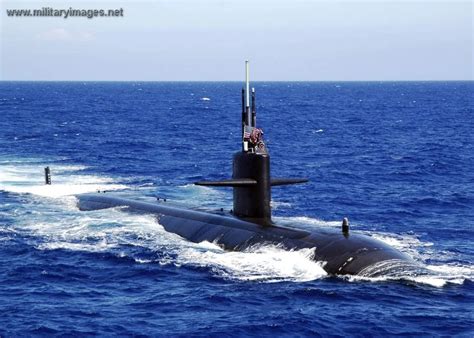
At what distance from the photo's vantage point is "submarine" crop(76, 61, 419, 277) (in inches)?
1082

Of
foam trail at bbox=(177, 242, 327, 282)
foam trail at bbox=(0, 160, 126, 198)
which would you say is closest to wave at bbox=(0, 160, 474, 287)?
foam trail at bbox=(177, 242, 327, 282)

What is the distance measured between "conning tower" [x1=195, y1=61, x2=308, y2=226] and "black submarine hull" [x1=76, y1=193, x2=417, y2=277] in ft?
2.54

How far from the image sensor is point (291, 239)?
3020 centimetres

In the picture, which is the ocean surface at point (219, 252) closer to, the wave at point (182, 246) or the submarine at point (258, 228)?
the wave at point (182, 246)

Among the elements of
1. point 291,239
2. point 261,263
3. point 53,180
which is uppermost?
point 291,239

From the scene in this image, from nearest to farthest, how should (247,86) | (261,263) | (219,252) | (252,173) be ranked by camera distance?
(261,263)
(219,252)
(252,173)
(247,86)

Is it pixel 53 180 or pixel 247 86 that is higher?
pixel 247 86

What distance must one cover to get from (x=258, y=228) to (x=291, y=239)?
6.51ft

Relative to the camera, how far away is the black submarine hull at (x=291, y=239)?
27328 mm

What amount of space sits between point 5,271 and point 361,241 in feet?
43.4

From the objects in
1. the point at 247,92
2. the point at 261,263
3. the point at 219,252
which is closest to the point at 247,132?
the point at 247,92

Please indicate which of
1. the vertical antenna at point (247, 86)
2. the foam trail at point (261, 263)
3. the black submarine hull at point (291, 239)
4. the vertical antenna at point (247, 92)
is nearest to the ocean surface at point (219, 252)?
the foam trail at point (261, 263)

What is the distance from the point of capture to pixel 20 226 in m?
37.9

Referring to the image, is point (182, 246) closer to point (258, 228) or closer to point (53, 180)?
point (258, 228)
